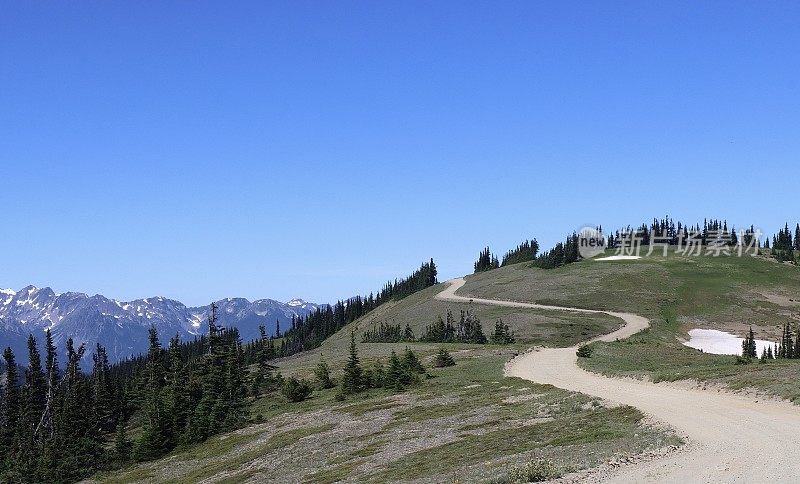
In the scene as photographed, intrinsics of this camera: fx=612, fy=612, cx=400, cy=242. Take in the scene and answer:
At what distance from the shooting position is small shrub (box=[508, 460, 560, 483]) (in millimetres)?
24578

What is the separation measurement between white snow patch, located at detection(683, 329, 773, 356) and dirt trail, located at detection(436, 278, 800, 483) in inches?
2775

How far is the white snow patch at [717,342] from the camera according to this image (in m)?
118

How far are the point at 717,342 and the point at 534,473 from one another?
11919 centimetres

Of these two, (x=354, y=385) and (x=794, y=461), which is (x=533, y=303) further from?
(x=794, y=461)

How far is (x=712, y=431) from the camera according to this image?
30.9m

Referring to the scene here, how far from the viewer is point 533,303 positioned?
6796 inches

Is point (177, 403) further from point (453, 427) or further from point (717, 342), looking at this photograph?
point (717, 342)

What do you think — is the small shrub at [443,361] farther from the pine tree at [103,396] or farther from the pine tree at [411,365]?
the pine tree at [103,396]

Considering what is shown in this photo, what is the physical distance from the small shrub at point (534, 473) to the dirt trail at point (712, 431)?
1684 mm

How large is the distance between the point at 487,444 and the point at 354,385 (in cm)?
4055

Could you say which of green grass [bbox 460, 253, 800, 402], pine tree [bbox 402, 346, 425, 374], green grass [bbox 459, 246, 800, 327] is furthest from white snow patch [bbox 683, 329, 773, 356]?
pine tree [bbox 402, 346, 425, 374]

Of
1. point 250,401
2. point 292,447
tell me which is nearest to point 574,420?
point 292,447

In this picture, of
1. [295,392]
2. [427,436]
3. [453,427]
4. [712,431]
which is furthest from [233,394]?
[712,431]

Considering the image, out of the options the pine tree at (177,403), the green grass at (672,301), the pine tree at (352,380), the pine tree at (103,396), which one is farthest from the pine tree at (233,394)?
the green grass at (672,301)
